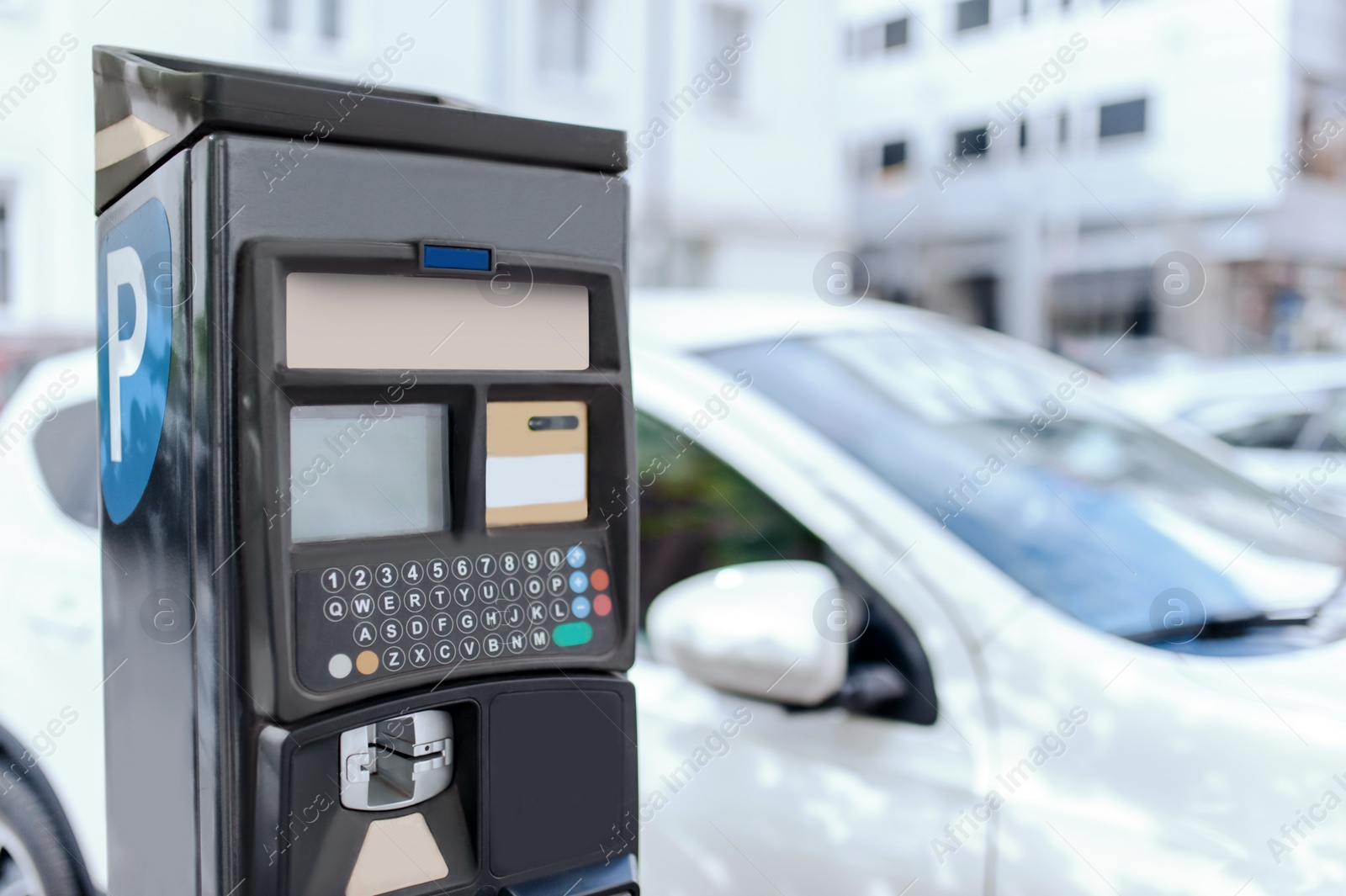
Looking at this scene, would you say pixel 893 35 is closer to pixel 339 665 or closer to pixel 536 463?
pixel 536 463

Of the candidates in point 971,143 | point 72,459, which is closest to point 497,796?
point 72,459

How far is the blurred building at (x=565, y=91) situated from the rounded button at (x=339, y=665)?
0.51 metres

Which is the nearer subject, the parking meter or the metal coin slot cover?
the parking meter

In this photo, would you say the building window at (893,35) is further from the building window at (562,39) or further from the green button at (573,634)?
the green button at (573,634)

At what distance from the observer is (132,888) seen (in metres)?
1.29

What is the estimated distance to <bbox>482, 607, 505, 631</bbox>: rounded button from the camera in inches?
46.7

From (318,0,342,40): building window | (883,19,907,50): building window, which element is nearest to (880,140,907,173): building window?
(883,19,907,50): building window

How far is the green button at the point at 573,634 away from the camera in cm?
123

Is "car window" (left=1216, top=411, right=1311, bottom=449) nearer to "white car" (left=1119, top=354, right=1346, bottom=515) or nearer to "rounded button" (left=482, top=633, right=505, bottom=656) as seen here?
"white car" (left=1119, top=354, right=1346, bottom=515)

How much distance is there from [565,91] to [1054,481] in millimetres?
5532

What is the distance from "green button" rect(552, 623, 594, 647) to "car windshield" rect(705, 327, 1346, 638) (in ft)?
2.35

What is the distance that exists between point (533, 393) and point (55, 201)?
158 cm

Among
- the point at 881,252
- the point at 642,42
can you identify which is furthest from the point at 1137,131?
the point at 642,42

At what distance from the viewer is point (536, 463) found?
1.24 meters
